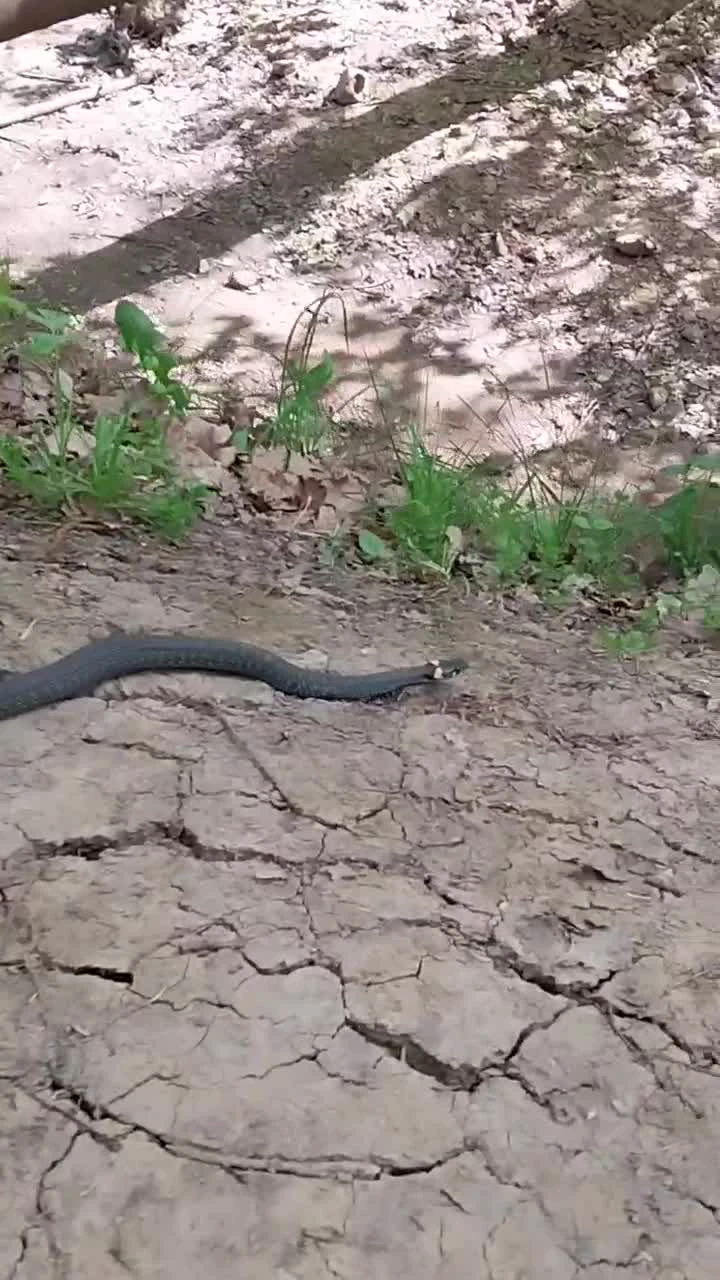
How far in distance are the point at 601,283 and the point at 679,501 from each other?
8.59 feet

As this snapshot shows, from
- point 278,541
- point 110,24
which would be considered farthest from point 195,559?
point 110,24

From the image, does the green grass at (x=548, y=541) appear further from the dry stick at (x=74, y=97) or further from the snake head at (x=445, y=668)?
the dry stick at (x=74, y=97)

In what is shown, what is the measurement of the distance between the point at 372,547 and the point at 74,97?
447 centimetres

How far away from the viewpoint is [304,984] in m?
2.35

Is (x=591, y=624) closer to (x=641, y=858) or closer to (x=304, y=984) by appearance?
(x=641, y=858)

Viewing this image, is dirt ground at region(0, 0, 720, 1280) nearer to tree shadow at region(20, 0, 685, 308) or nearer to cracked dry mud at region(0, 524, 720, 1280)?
cracked dry mud at region(0, 524, 720, 1280)

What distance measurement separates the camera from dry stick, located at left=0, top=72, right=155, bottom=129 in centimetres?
671

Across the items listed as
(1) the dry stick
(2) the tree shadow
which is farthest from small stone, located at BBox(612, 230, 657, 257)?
(1) the dry stick

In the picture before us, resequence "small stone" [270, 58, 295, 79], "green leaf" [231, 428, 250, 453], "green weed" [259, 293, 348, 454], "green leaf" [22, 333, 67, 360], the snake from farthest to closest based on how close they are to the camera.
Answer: "small stone" [270, 58, 295, 79]
"green weed" [259, 293, 348, 454]
"green leaf" [231, 428, 250, 453]
"green leaf" [22, 333, 67, 360]
the snake

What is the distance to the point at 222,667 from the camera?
317cm

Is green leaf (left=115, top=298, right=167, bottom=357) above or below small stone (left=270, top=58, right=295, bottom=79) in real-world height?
below

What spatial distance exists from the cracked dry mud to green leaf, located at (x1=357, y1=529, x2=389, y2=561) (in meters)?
0.59

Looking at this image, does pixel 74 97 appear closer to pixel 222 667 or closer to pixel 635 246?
pixel 635 246

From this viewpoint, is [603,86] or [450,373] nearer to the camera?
[450,373]
